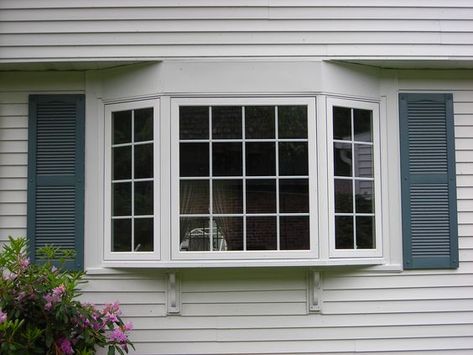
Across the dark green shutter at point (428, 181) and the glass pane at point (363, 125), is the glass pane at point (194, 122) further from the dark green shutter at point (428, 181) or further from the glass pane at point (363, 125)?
the dark green shutter at point (428, 181)

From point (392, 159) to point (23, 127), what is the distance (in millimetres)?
3029

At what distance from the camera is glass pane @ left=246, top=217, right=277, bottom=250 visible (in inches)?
183

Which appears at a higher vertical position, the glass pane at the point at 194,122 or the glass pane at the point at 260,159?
the glass pane at the point at 194,122

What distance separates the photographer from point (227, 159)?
Result: 4711 millimetres

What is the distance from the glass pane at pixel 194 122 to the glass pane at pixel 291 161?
1.98 ft

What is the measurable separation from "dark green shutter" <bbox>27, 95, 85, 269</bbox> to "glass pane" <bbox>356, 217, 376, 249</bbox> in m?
2.20

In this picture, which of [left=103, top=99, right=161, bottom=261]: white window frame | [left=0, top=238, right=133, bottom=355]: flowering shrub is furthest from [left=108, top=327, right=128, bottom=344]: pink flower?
[left=103, top=99, right=161, bottom=261]: white window frame

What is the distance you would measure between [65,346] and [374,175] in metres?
2.69

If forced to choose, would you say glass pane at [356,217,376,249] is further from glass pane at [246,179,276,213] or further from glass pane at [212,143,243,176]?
glass pane at [212,143,243,176]

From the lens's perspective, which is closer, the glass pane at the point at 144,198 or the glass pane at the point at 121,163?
the glass pane at the point at 144,198

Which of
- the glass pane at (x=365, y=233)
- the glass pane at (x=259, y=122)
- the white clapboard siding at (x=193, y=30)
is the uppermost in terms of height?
the white clapboard siding at (x=193, y=30)

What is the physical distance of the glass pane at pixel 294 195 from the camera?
15.4 ft

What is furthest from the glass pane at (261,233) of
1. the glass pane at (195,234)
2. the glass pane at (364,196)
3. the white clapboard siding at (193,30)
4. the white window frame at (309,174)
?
the white clapboard siding at (193,30)

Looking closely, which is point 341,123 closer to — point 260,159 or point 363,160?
point 363,160
